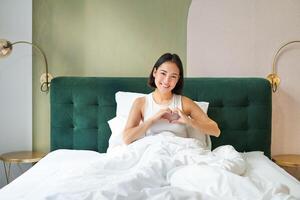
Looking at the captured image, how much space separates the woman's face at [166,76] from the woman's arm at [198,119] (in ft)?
0.58

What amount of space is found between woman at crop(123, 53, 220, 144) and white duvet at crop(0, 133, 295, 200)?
13 centimetres

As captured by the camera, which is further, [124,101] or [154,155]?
[124,101]

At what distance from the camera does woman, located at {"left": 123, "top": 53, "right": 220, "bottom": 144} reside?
2.38 meters

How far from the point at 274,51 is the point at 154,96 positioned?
46.2 inches

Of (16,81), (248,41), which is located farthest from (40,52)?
(248,41)

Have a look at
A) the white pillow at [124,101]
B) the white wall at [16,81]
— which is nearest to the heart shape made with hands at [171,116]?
the white pillow at [124,101]

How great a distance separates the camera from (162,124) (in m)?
2.45

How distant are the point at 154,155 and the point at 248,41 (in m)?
1.56

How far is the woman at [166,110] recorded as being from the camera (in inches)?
93.7

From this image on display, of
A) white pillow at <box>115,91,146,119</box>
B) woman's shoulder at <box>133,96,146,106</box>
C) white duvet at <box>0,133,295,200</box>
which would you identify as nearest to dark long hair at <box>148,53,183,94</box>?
woman's shoulder at <box>133,96,146,106</box>

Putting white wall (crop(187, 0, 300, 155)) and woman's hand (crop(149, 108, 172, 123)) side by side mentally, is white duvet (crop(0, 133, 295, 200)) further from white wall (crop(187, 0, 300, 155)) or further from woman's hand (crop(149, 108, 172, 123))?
white wall (crop(187, 0, 300, 155))

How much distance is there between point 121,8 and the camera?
3.05 metres

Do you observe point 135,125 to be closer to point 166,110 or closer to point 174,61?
point 166,110

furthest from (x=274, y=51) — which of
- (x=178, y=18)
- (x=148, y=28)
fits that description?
(x=148, y=28)
